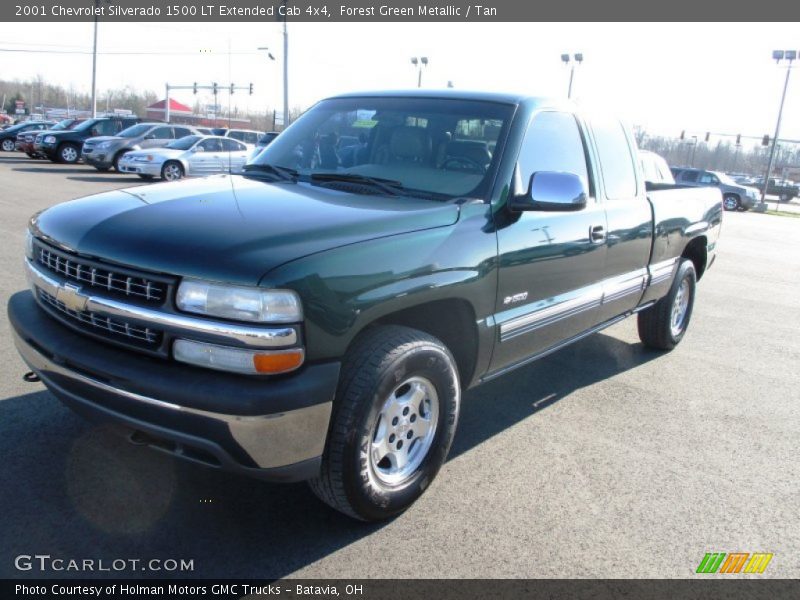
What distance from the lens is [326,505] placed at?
125 inches

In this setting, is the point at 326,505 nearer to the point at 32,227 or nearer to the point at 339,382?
the point at 339,382

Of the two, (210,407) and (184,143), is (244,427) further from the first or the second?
(184,143)

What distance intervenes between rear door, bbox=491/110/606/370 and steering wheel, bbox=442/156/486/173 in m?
0.23

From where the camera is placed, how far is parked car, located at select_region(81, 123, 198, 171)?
2050 centimetres

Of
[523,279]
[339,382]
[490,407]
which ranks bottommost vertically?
[490,407]

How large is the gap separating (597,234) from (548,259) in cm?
65

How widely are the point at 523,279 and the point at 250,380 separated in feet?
5.65

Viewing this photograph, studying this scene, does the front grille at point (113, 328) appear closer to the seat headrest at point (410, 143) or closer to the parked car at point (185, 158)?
the seat headrest at point (410, 143)

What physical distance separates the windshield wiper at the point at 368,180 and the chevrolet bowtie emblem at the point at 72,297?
57.2 inches

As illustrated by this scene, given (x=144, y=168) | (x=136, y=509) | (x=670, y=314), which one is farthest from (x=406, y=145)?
(x=144, y=168)

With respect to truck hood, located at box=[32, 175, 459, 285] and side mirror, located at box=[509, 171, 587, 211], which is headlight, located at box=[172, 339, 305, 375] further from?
side mirror, located at box=[509, 171, 587, 211]

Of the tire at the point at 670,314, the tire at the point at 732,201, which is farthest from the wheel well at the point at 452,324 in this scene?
the tire at the point at 732,201

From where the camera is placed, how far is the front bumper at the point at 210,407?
7.80 ft

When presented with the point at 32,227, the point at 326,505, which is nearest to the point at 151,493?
the point at 326,505
